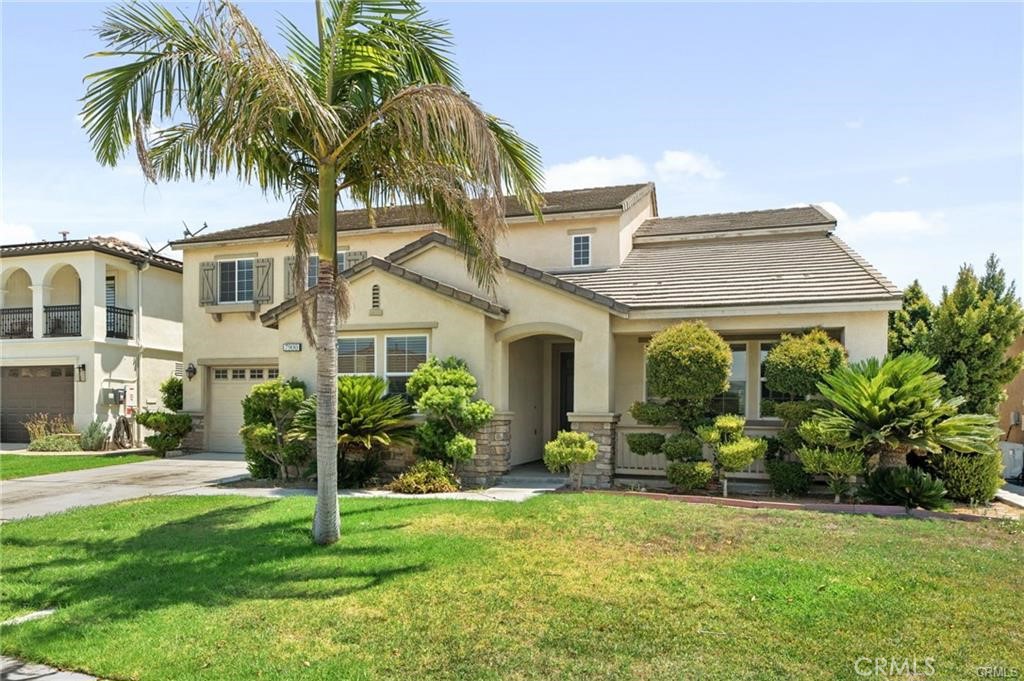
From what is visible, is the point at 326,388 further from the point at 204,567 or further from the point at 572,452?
the point at 572,452

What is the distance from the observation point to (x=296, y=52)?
8.99 meters

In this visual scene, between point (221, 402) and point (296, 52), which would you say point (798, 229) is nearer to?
point (296, 52)

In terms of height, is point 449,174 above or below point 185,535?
above

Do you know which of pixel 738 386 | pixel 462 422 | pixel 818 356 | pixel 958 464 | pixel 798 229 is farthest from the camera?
pixel 798 229

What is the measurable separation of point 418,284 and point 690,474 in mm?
6437

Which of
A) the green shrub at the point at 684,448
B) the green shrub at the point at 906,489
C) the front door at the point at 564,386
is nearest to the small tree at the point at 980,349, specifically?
the green shrub at the point at 906,489

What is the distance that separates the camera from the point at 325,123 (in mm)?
8000

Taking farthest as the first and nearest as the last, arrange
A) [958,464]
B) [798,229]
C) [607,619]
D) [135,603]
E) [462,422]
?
[798,229] → [462,422] → [958,464] → [135,603] → [607,619]

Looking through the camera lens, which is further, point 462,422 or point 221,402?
point 221,402

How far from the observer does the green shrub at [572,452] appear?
12438 millimetres

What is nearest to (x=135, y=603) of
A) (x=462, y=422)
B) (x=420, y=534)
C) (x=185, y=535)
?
(x=185, y=535)

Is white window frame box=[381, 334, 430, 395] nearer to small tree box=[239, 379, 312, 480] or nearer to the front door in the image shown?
small tree box=[239, 379, 312, 480]

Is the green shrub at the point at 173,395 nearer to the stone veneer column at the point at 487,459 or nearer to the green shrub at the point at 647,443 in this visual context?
the stone veneer column at the point at 487,459

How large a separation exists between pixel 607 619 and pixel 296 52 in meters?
7.61
